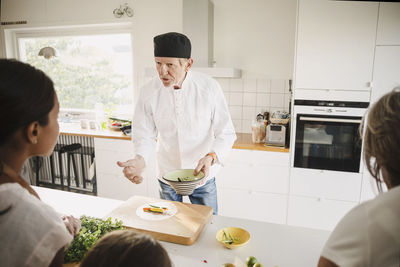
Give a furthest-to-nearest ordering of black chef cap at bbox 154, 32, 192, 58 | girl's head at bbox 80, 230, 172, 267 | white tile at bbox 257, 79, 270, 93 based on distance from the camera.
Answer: white tile at bbox 257, 79, 270, 93 → black chef cap at bbox 154, 32, 192, 58 → girl's head at bbox 80, 230, 172, 267

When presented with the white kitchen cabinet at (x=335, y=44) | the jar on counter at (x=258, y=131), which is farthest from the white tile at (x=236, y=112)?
the white kitchen cabinet at (x=335, y=44)

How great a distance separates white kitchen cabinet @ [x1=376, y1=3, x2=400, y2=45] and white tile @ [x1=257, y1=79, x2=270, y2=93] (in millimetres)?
1096

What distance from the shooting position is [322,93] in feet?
8.45

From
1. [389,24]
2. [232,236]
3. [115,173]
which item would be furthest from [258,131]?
[232,236]

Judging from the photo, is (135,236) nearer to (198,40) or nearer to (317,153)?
(317,153)

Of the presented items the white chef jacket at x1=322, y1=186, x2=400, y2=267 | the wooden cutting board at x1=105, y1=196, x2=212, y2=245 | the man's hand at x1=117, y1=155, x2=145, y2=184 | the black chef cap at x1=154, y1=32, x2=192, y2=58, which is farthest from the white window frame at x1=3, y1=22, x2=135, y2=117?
the white chef jacket at x1=322, y1=186, x2=400, y2=267

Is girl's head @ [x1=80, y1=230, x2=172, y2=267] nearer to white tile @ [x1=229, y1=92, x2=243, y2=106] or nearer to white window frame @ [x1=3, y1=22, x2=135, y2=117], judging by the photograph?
white tile @ [x1=229, y1=92, x2=243, y2=106]

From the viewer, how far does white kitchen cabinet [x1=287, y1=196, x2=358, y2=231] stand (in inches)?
105

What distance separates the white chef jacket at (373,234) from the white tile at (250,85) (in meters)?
2.66

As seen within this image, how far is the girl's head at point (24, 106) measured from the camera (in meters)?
0.66

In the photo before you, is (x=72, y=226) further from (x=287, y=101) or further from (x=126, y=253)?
(x=287, y=101)

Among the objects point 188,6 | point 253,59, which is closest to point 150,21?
point 188,6

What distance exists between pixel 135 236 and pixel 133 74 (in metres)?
3.23

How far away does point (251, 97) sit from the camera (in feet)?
10.8
